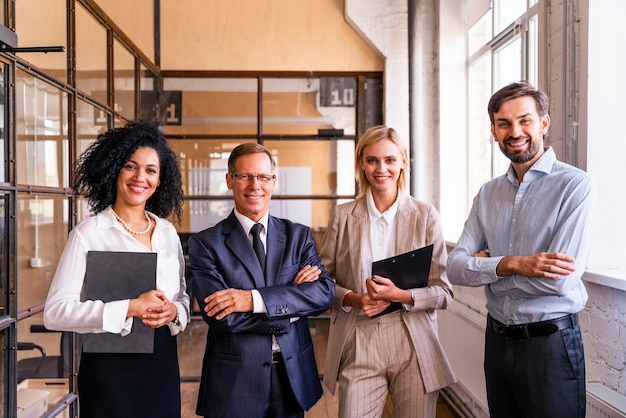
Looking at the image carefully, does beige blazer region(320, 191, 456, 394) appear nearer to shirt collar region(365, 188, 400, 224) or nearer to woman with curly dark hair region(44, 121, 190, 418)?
shirt collar region(365, 188, 400, 224)

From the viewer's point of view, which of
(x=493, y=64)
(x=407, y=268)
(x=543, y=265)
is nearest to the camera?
(x=543, y=265)

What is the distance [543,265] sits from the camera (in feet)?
5.64

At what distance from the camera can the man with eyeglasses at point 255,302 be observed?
189 cm

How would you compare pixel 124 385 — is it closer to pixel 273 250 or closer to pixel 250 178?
pixel 273 250

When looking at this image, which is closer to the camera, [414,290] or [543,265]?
[543,265]

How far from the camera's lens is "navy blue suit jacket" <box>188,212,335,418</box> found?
6.22 ft

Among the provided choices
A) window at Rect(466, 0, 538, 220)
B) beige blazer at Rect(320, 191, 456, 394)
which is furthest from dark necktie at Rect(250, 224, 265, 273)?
window at Rect(466, 0, 538, 220)

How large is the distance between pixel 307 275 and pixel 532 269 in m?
0.76

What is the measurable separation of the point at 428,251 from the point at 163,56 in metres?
3.64

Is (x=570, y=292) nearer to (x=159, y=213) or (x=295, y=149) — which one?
(x=159, y=213)

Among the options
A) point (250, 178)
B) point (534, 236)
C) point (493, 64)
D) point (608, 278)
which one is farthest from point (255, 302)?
point (493, 64)

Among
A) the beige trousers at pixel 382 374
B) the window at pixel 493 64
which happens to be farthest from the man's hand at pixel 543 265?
the window at pixel 493 64

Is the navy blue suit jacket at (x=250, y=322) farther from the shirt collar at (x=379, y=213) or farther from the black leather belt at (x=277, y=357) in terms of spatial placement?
the shirt collar at (x=379, y=213)

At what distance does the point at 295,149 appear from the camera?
4.95m
